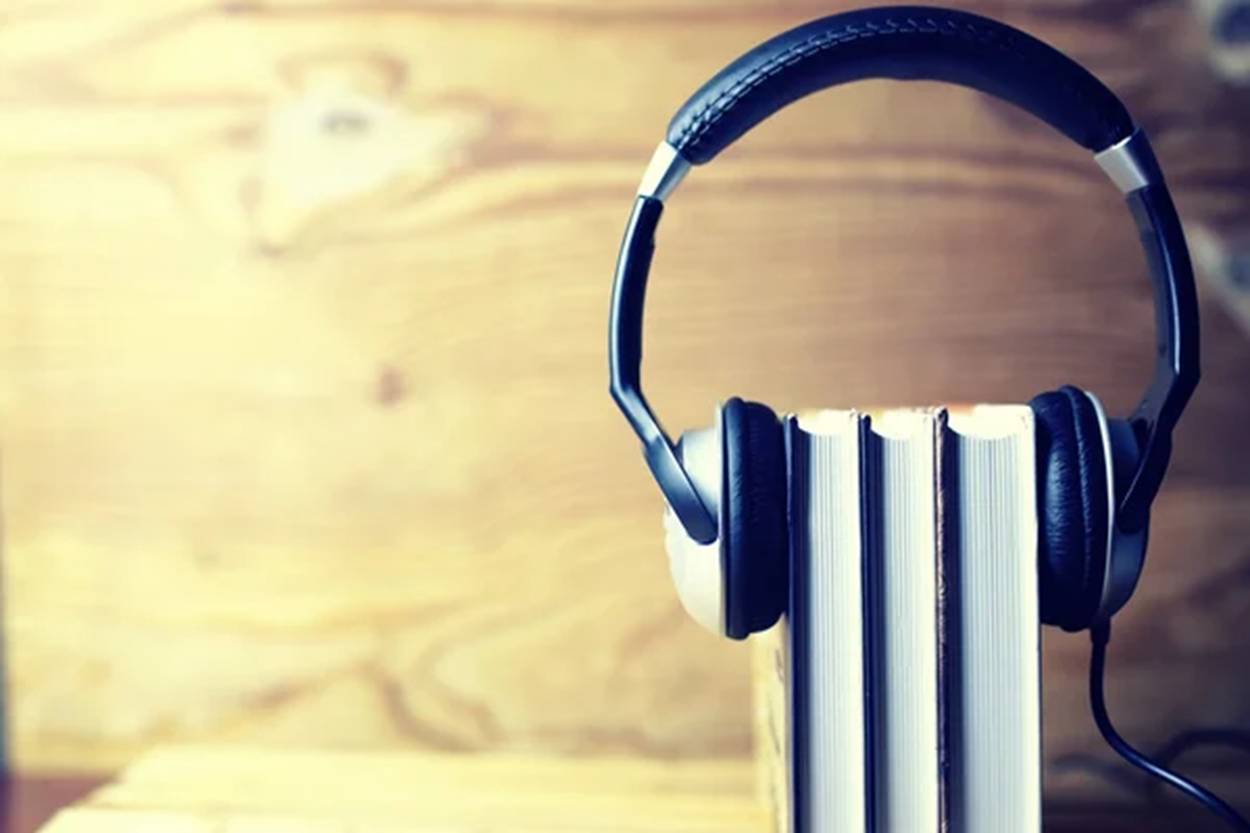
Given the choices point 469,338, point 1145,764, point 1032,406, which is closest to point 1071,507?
point 1032,406

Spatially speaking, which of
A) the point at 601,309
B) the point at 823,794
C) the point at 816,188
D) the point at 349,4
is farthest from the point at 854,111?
the point at 823,794

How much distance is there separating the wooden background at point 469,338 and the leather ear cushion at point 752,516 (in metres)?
0.26

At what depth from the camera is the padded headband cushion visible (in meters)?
0.48

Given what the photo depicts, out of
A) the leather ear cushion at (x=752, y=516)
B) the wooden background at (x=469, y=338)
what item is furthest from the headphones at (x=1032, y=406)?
the wooden background at (x=469, y=338)

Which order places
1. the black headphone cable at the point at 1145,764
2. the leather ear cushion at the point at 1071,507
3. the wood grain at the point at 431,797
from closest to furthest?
the leather ear cushion at the point at 1071,507
the black headphone cable at the point at 1145,764
the wood grain at the point at 431,797

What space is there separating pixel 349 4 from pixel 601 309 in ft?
0.78

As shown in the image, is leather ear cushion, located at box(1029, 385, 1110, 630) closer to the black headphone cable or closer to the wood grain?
the black headphone cable

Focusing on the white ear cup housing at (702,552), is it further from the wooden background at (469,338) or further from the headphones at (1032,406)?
the wooden background at (469,338)

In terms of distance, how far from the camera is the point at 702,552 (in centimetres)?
49

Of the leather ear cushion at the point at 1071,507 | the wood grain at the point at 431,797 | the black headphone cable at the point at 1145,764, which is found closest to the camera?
the leather ear cushion at the point at 1071,507

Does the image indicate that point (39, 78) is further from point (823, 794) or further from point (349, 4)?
point (823, 794)

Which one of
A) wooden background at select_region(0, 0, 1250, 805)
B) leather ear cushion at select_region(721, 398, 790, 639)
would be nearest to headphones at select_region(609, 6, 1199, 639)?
leather ear cushion at select_region(721, 398, 790, 639)

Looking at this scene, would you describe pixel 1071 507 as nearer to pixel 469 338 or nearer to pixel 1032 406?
pixel 1032 406

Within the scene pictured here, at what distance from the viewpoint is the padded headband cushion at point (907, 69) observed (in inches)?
19.0
